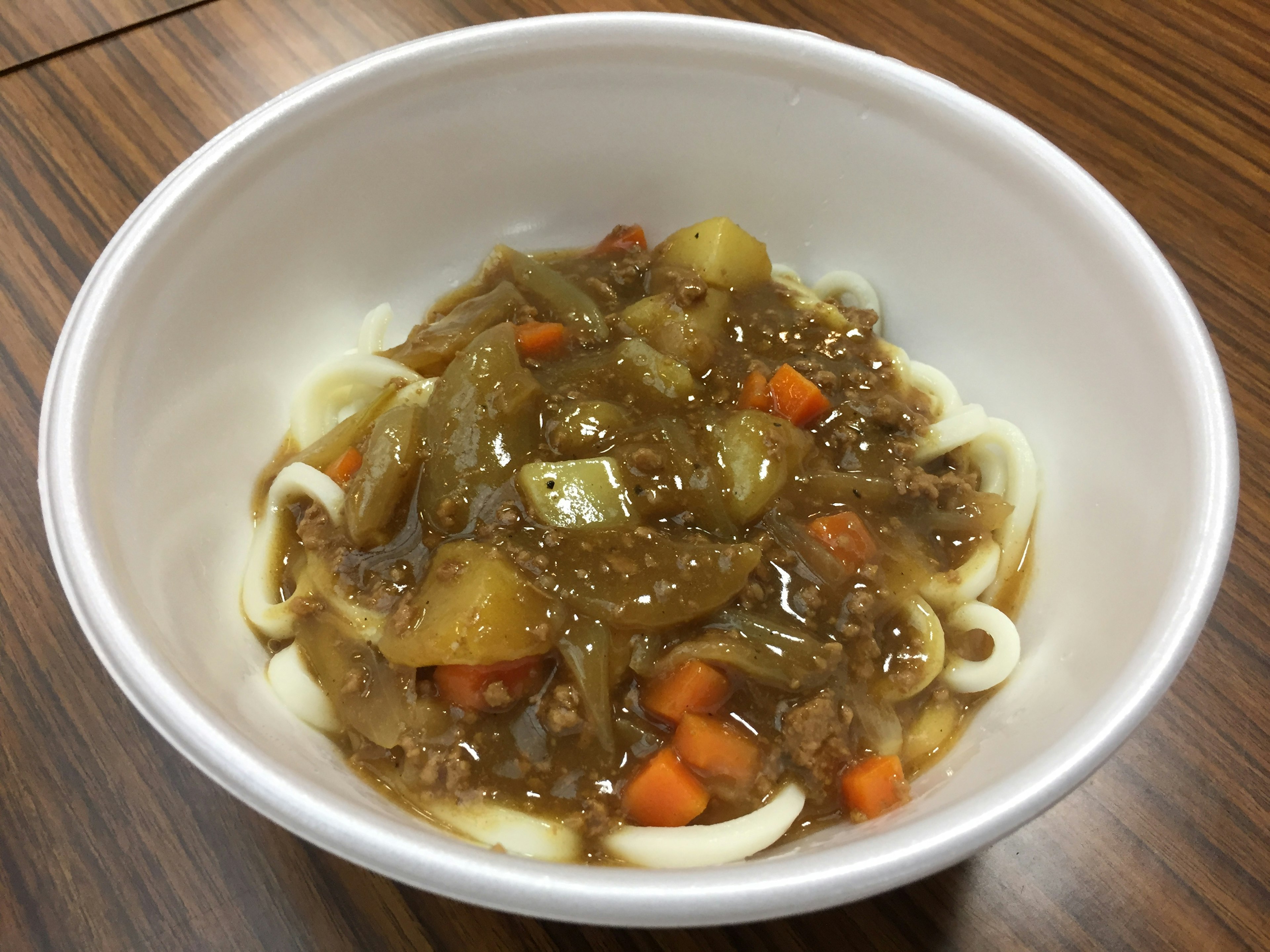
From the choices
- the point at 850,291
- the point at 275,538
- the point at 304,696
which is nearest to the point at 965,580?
the point at 850,291

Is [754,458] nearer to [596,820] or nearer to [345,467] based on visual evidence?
[596,820]

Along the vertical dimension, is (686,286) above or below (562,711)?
above

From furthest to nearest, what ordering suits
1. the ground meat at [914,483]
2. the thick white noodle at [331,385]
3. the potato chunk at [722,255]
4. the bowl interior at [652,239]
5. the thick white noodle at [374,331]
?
1. the thick white noodle at [374,331]
2. the potato chunk at [722,255]
3. the thick white noodle at [331,385]
4. the ground meat at [914,483]
5. the bowl interior at [652,239]

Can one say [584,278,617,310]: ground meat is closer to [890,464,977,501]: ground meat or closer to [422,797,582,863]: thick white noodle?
[890,464,977,501]: ground meat

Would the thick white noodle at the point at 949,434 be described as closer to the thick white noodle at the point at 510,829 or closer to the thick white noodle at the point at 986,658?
the thick white noodle at the point at 986,658

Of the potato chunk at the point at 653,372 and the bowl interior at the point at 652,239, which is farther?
the potato chunk at the point at 653,372

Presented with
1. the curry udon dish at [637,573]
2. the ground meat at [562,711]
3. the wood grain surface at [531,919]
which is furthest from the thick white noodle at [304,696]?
the ground meat at [562,711]
